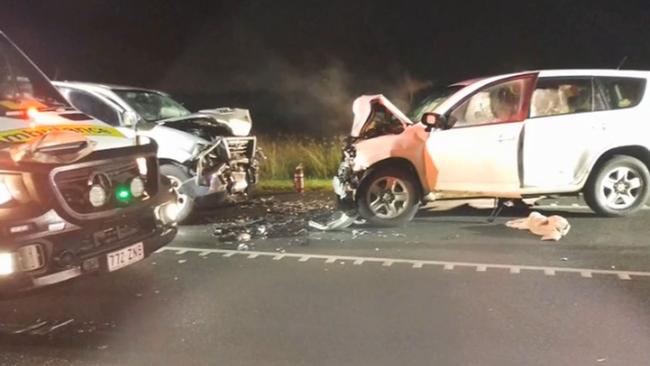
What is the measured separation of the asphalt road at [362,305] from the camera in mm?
4430

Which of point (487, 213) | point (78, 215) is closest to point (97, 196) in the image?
point (78, 215)

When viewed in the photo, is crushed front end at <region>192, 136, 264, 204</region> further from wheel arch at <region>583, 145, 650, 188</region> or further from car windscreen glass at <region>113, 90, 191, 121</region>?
wheel arch at <region>583, 145, 650, 188</region>

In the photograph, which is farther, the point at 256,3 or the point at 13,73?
the point at 256,3

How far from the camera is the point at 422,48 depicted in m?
22.5

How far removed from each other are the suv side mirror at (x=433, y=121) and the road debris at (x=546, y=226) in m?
1.44

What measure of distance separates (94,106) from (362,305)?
505 cm

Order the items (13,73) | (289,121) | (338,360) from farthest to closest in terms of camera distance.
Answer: (289,121)
(13,73)
(338,360)

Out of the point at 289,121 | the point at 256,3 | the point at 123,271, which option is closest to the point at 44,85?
the point at 123,271

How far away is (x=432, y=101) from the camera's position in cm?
873

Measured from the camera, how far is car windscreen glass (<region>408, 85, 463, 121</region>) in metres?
8.42

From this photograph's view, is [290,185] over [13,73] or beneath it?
beneath

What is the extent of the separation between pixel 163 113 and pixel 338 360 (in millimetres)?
6313

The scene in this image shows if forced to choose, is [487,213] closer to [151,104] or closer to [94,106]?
[151,104]

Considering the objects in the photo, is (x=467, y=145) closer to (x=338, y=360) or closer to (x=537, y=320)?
(x=537, y=320)
